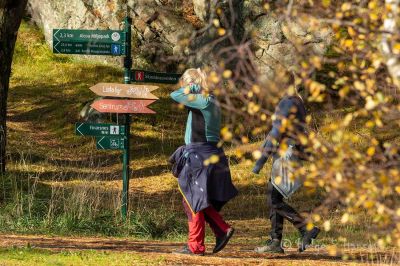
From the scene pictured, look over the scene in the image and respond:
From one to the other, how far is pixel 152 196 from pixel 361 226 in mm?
5327

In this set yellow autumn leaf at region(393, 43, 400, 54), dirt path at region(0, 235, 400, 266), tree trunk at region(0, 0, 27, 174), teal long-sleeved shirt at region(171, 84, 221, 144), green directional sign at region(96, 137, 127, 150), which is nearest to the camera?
yellow autumn leaf at region(393, 43, 400, 54)

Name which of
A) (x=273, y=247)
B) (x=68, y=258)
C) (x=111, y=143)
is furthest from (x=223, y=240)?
(x=111, y=143)

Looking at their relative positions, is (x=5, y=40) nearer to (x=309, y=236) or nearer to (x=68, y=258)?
(x=68, y=258)

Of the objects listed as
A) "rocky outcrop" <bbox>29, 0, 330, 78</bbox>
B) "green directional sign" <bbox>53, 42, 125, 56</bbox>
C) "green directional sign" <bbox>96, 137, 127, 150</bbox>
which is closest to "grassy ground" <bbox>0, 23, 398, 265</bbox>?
"green directional sign" <bbox>96, 137, 127, 150</bbox>

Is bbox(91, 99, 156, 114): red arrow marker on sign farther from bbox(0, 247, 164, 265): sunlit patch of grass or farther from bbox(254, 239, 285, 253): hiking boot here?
bbox(0, 247, 164, 265): sunlit patch of grass

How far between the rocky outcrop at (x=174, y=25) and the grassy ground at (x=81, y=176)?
1015mm

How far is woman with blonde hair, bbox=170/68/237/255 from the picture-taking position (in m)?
9.33

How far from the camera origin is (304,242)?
32.0 feet

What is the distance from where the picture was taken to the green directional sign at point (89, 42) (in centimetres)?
1320

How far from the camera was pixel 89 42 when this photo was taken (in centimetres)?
1320

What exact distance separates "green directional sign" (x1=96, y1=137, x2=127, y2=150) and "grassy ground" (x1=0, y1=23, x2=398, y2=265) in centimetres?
63

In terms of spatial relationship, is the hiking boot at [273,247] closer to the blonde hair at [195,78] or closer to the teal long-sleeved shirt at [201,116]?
the teal long-sleeved shirt at [201,116]

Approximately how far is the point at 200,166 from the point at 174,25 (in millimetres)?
16861

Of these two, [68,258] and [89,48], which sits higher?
[89,48]
